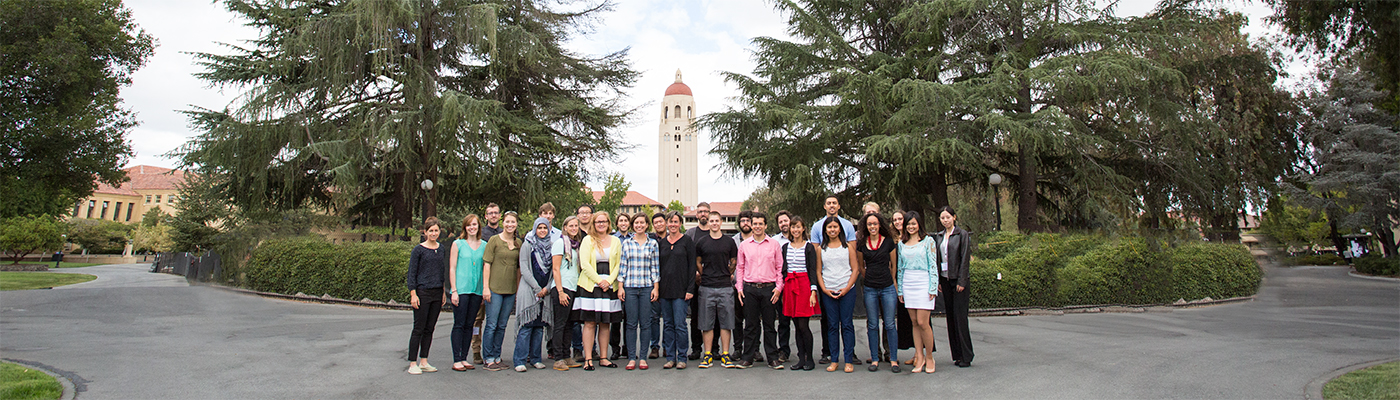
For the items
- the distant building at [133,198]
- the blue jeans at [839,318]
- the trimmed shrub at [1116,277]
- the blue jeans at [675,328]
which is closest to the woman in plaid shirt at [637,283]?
the blue jeans at [675,328]

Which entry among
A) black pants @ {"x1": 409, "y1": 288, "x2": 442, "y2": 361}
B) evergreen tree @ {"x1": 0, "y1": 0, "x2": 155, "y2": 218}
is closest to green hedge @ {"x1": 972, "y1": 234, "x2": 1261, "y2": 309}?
black pants @ {"x1": 409, "y1": 288, "x2": 442, "y2": 361}

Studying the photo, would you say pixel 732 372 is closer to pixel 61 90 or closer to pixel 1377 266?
pixel 61 90

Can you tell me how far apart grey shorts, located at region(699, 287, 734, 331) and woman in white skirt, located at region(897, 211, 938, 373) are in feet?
4.90

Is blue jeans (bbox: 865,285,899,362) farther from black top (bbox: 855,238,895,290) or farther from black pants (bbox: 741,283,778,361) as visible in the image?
black pants (bbox: 741,283,778,361)

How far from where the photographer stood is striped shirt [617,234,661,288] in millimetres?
5570

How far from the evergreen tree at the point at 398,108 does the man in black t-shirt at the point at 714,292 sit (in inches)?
417

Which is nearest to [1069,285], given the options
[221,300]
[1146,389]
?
[1146,389]

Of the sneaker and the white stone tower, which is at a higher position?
the white stone tower

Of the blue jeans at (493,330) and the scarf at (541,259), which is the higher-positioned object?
the scarf at (541,259)

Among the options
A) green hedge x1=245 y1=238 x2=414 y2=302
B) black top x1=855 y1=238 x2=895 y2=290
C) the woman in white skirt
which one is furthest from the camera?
green hedge x1=245 y1=238 x2=414 y2=302

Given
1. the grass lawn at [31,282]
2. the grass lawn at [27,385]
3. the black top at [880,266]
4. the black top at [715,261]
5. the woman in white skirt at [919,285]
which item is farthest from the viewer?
the grass lawn at [31,282]

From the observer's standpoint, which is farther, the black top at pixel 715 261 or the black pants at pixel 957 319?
the black top at pixel 715 261

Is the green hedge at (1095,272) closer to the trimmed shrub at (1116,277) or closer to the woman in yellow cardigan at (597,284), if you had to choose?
the trimmed shrub at (1116,277)

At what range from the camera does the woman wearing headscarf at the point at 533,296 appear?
217 inches
